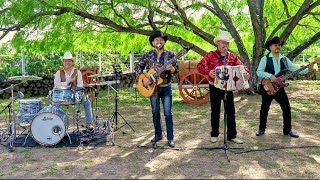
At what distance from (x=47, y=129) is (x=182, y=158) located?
1.88 m

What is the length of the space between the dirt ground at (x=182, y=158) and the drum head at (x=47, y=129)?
142 mm

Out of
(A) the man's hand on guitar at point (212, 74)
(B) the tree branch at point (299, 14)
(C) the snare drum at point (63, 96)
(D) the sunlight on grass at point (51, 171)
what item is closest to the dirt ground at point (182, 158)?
(D) the sunlight on grass at point (51, 171)

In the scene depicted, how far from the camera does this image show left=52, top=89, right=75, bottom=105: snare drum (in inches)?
215

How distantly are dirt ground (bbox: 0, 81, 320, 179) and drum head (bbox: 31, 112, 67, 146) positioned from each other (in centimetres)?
14

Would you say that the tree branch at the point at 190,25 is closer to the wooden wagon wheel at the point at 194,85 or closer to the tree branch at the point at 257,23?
the tree branch at the point at 257,23

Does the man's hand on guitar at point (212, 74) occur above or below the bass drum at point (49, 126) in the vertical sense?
above

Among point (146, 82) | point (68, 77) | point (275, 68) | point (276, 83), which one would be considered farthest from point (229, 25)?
point (146, 82)

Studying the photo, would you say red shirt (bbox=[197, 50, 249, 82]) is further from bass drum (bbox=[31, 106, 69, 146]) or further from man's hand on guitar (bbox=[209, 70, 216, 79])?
bass drum (bbox=[31, 106, 69, 146])

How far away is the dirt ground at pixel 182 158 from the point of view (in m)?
4.36

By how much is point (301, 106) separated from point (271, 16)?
3.68 metres

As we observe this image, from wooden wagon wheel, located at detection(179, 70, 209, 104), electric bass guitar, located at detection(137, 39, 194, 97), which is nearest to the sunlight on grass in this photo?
electric bass guitar, located at detection(137, 39, 194, 97)

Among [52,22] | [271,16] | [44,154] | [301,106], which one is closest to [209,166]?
[44,154]

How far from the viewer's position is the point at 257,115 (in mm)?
8023

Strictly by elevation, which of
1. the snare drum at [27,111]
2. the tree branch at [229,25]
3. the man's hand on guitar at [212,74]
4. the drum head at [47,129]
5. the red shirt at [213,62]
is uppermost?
the tree branch at [229,25]
